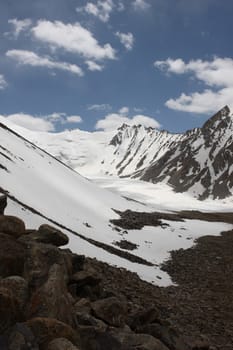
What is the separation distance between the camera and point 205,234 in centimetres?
4994

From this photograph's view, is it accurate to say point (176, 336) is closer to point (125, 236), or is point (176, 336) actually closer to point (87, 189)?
point (125, 236)

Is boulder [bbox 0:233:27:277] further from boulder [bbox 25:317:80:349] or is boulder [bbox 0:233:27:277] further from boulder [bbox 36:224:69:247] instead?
boulder [bbox 25:317:80:349]

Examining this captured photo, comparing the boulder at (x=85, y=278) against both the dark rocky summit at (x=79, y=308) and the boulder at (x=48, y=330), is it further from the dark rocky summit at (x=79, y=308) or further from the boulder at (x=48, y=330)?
the boulder at (x=48, y=330)

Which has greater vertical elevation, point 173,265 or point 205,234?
point 205,234

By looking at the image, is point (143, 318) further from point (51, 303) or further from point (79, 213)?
point (79, 213)

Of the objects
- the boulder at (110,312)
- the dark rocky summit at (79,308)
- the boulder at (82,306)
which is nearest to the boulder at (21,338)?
the dark rocky summit at (79,308)

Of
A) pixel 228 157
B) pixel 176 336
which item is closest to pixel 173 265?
pixel 176 336

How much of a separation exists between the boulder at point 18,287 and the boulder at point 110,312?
7.81ft

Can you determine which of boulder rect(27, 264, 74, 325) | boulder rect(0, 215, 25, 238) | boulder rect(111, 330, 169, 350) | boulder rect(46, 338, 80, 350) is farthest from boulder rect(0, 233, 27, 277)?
boulder rect(46, 338, 80, 350)

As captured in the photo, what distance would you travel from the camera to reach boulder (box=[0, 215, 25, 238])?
13.0 m

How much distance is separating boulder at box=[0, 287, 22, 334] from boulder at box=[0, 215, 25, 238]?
14.8 ft

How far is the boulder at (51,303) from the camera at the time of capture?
8.99m

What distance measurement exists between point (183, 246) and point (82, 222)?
404 inches

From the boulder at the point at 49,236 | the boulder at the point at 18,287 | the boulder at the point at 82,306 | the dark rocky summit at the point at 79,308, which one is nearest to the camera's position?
the dark rocky summit at the point at 79,308
